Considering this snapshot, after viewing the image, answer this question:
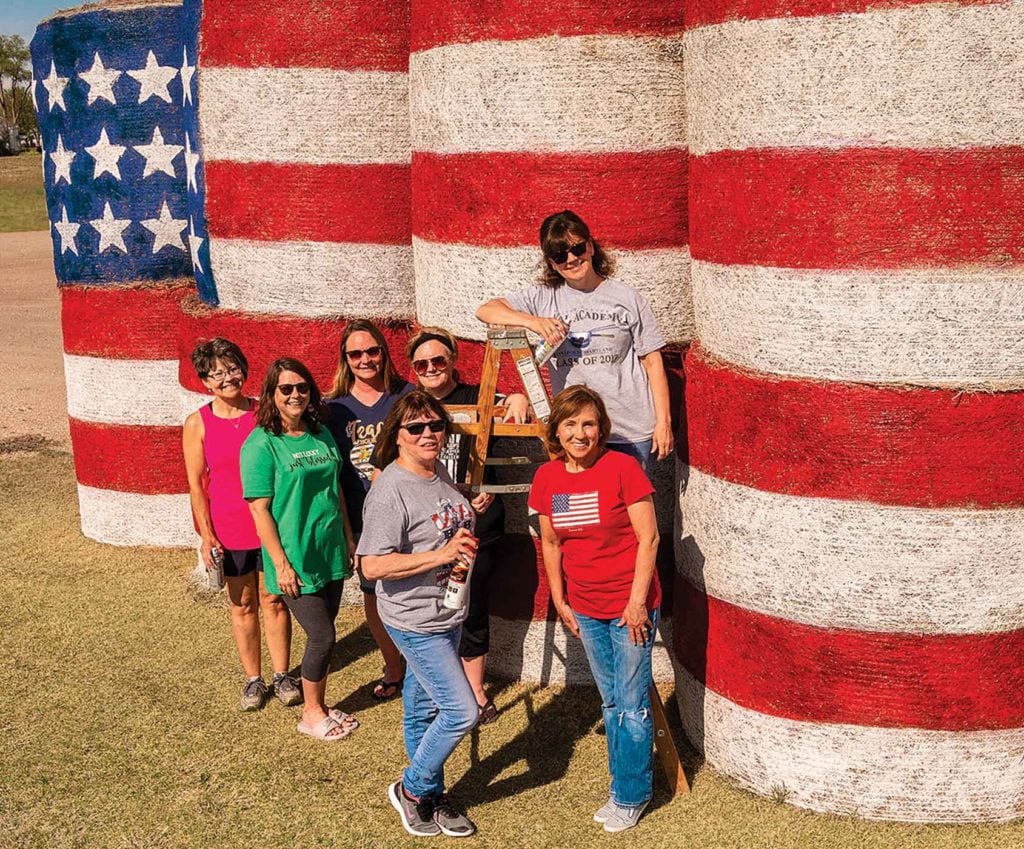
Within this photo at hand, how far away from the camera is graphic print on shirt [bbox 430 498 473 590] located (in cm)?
425

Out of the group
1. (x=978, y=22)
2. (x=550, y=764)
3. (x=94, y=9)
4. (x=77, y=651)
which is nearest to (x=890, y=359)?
(x=978, y=22)

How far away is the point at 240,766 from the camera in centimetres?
506

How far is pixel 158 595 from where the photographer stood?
720 cm

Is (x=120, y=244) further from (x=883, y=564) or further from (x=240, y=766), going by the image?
(x=883, y=564)

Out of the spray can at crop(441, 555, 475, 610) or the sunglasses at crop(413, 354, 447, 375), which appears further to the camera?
the sunglasses at crop(413, 354, 447, 375)

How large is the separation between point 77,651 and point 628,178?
3.79 m

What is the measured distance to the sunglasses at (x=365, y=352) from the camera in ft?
17.2

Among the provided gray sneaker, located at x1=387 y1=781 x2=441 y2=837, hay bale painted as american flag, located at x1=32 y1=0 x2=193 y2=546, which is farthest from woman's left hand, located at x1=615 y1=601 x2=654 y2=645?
hay bale painted as american flag, located at x1=32 y1=0 x2=193 y2=546

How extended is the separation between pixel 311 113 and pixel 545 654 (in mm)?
3082

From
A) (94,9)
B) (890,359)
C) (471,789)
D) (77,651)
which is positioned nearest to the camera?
(890,359)

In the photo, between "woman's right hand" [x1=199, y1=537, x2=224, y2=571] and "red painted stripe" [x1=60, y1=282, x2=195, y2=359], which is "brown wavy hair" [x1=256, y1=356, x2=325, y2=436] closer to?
"woman's right hand" [x1=199, y1=537, x2=224, y2=571]

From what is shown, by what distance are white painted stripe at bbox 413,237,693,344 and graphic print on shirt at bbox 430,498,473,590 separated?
147cm

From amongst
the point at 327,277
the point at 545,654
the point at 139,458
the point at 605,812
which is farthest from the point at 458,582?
the point at 139,458

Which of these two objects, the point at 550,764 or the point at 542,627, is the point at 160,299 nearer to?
the point at 542,627
